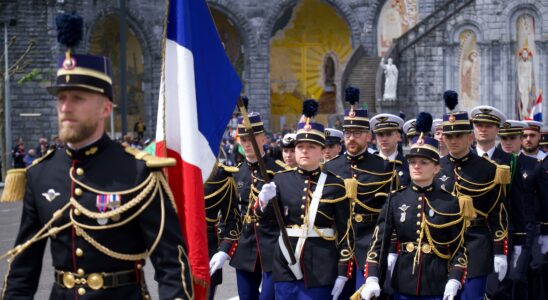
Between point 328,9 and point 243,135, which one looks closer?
point 243,135

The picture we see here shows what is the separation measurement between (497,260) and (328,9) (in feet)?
118

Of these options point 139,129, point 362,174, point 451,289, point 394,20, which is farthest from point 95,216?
point 394,20

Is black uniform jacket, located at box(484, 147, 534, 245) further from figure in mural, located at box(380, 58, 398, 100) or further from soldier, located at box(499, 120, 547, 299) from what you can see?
figure in mural, located at box(380, 58, 398, 100)

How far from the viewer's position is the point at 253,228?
9.62 m

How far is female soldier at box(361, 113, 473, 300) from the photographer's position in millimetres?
7926

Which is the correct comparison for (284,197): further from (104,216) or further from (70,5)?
(70,5)

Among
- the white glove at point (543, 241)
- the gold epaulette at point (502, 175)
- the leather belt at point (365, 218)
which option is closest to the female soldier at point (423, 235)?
the gold epaulette at point (502, 175)

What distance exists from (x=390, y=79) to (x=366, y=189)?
26.1 metres

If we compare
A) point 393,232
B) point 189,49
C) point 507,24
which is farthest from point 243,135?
point 507,24

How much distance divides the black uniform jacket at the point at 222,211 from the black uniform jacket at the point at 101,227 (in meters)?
4.60

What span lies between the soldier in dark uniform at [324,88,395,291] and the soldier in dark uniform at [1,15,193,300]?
4.82 metres

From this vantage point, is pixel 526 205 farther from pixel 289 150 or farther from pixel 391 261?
pixel 391 261

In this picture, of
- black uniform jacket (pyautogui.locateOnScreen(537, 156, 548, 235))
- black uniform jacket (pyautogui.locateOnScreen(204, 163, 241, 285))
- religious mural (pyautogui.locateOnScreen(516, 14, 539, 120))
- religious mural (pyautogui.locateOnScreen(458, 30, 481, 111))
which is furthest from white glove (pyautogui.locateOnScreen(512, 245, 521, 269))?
religious mural (pyautogui.locateOnScreen(458, 30, 481, 111))

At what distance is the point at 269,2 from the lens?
139ft
